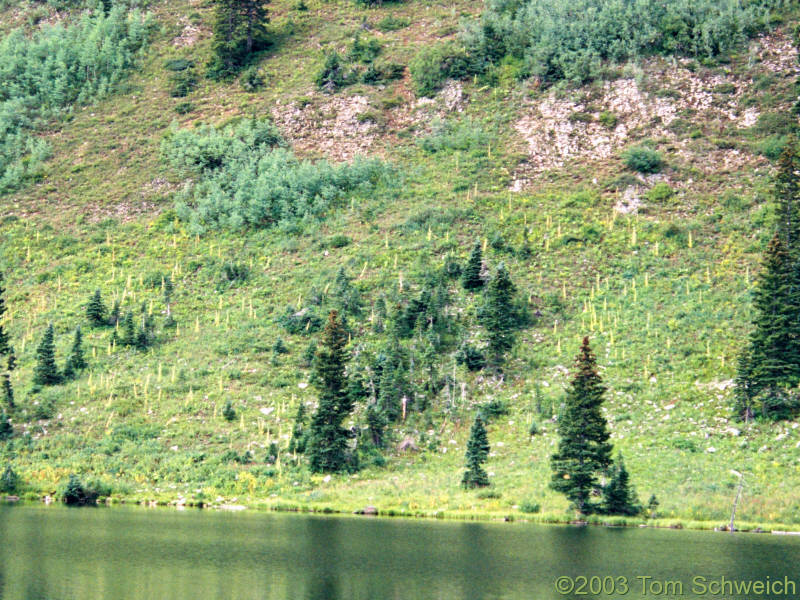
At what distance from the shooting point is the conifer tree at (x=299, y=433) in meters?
52.5

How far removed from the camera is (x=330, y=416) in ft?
168

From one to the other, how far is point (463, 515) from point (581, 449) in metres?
6.95

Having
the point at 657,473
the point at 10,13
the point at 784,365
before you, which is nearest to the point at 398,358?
the point at 657,473

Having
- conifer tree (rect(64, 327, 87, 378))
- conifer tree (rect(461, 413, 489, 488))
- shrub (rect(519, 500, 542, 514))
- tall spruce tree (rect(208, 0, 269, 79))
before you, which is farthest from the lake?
tall spruce tree (rect(208, 0, 269, 79))

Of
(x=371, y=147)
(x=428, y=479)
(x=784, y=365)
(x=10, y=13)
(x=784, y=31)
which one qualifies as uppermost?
(x=10, y=13)

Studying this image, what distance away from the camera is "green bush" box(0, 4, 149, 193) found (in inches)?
3750

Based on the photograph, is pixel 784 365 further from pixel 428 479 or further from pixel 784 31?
pixel 784 31

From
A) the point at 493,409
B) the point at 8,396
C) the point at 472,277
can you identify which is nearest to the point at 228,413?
the point at 8,396

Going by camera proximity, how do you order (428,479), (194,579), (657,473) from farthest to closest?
(428,479) < (657,473) < (194,579)

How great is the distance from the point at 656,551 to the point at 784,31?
231 feet

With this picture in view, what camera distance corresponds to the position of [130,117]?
9900cm

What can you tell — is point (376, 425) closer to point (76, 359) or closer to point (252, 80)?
point (76, 359)

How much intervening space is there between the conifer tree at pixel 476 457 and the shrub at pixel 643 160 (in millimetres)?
39368

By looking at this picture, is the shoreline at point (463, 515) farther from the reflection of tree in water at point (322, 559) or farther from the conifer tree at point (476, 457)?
the reflection of tree in water at point (322, 559)
